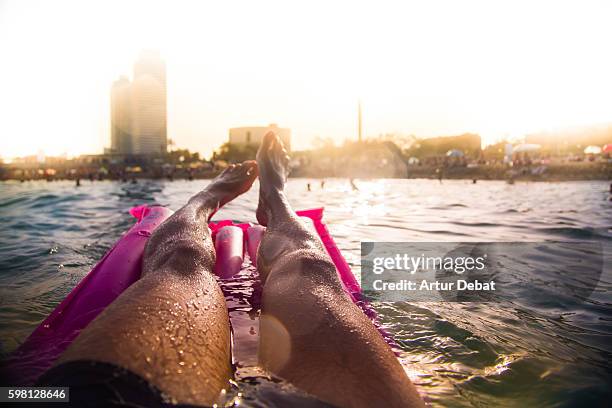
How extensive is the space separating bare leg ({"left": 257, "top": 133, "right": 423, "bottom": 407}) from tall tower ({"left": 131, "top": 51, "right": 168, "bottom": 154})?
126 metres

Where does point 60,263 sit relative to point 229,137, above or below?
below

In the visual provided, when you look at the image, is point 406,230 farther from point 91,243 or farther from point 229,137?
point 229,137

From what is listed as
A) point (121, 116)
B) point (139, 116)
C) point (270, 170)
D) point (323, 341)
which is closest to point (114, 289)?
point (323, 341)

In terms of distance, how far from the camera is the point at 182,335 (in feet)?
3.56

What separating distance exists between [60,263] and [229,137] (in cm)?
11858

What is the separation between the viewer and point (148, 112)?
12162 centimetres

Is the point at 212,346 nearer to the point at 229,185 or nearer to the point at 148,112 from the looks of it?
the point at 229,185

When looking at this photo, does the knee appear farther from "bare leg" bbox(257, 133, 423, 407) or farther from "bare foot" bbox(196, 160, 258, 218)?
"bare foot" bbox(196, 160, 258, 218)

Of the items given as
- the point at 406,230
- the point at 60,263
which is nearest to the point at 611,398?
the point at 60,263

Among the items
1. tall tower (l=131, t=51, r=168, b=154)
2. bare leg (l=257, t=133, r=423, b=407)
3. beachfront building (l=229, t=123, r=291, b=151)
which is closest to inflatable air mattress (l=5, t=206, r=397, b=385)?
bare leg (l=257, t=133, r=423, b=407)

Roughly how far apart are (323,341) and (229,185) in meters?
2.64

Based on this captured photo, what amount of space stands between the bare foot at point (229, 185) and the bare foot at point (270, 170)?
26 centimetres

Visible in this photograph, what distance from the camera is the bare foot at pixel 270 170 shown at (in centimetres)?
317

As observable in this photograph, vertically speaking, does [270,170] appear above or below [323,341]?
above
